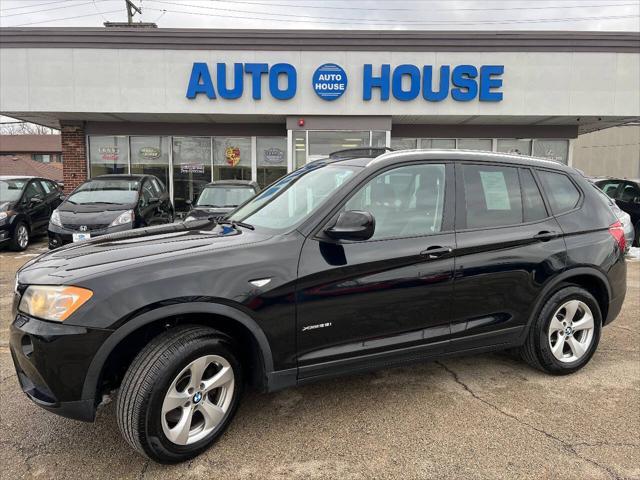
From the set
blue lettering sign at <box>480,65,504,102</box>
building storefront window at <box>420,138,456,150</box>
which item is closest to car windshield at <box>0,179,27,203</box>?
building storefront window at <box>420,138,456,150</box>

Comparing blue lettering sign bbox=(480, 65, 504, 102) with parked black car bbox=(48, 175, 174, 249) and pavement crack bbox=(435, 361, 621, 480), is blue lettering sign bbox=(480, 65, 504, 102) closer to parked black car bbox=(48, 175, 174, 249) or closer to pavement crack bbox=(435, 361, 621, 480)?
parked black car bbox=(48, 175, 174, 249)

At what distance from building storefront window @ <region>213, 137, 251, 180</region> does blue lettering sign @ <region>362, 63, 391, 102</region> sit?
13.6 ft

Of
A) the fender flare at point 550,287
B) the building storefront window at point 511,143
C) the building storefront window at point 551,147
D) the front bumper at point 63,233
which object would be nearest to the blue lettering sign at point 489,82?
the building storefront window at point 511,143

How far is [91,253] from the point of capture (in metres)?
2.72

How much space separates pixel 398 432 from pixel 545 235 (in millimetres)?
1810

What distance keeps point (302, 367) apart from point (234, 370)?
0.40 meters

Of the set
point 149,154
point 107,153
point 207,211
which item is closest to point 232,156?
point 149,154

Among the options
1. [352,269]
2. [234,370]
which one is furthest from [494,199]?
[234,370]

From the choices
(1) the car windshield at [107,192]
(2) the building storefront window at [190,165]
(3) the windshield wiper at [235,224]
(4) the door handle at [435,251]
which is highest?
(2) the building storefront window at [190,165]

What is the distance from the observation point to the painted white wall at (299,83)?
1221 cm

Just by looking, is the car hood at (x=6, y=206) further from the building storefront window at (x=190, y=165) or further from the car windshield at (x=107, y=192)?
the building storefront window at (x=190, y=165)

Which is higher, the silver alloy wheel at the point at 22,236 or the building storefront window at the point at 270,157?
the building storefront window at the point at 270,157

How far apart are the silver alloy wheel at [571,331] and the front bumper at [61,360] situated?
316 centimetres

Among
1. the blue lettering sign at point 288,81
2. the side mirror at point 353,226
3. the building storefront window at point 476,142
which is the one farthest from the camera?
the building storefront window at point 476,142
